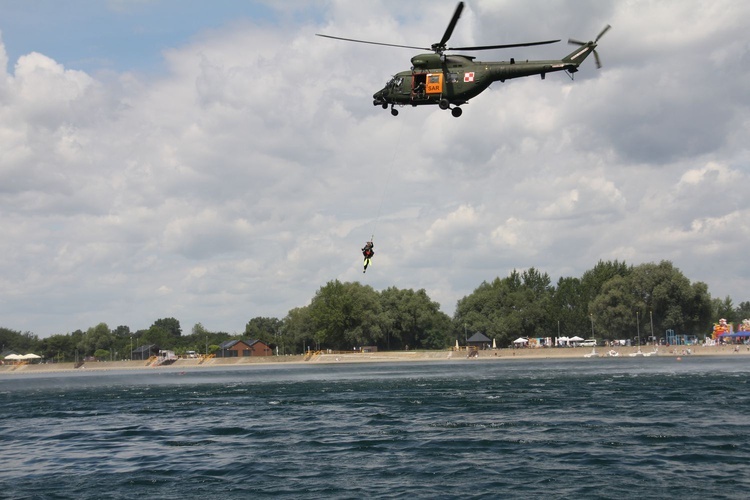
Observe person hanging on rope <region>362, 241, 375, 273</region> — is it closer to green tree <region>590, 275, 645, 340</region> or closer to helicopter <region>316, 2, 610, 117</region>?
helicopter <region>316, 2, 610, 117</region>

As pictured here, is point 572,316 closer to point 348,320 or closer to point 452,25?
point 348,320

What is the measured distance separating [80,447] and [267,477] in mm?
13893

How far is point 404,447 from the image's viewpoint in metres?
34.0

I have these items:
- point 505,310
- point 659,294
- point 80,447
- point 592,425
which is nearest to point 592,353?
point 659,294

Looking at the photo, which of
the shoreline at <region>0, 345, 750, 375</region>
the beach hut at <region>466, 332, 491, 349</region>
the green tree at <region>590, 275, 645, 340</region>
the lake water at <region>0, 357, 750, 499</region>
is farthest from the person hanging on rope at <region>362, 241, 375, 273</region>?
the beach hut at <region>466, 332, 491, 349</region>

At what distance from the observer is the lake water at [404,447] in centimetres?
2628

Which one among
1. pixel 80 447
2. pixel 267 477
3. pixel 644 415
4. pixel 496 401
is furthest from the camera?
pixel 496 401

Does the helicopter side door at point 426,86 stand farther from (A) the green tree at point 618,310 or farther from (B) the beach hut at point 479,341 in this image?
(B) the beach hut at point 479,341

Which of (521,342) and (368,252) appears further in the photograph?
(521,342)

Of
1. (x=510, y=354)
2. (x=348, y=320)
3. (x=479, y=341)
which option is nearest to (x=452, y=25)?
(x=510, y=354)

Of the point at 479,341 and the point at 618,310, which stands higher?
the point at 618,310

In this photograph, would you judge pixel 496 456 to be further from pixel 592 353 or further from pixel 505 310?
pixel 505 310

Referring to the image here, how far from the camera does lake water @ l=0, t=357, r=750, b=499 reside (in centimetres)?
2628

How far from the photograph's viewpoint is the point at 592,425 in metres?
38.3
